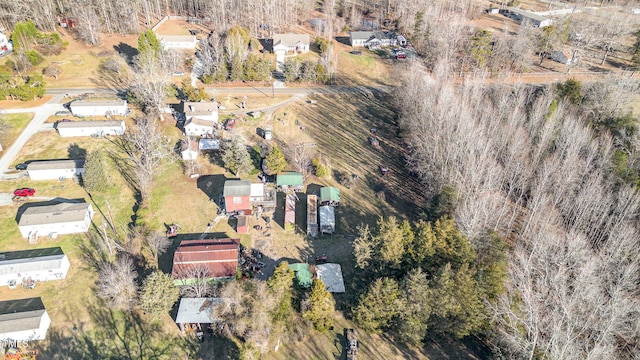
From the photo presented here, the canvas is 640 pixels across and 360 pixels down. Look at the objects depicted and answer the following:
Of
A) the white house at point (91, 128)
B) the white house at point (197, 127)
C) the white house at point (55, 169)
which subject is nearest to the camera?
the white house at point (55, 169)

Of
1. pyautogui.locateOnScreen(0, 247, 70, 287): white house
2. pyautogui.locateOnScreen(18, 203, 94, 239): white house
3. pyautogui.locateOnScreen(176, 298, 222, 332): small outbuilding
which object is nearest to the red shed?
pyautogui.locateOnScreen(176, 298, 222, 332): small outbuilding

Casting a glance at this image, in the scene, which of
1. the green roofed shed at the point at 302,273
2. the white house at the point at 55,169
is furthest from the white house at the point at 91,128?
the green roofed shed at the point at 302,273

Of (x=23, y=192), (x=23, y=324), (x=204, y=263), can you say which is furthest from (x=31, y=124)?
(x=204, y=263)

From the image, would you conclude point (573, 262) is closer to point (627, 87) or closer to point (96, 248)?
point (627, 87)

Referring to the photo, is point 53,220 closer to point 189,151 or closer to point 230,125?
point 189,151

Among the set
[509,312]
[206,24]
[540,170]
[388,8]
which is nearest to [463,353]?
[509,312]

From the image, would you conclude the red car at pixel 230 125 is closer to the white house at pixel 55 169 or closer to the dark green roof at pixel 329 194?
the dark green roof at pixel 329 194
